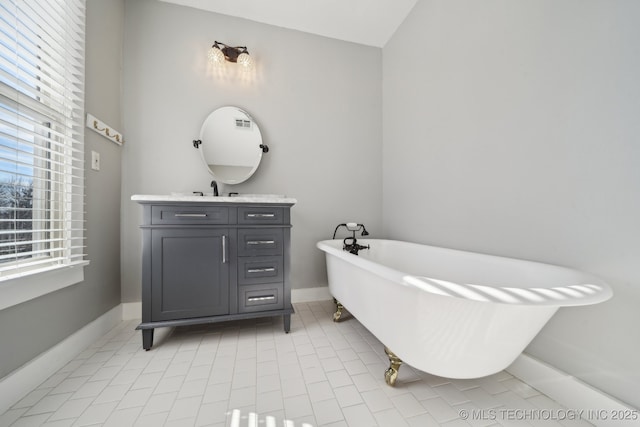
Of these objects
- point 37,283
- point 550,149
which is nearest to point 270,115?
point 37,283

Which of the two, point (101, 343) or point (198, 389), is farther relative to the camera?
point (101, 343)

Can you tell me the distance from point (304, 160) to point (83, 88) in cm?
151

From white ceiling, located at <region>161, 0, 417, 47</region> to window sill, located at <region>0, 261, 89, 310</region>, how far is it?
2.11 m

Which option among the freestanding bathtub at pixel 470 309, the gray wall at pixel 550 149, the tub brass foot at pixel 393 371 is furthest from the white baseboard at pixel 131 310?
the gray wall at pixel 550 149

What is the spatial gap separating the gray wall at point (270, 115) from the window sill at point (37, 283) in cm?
54

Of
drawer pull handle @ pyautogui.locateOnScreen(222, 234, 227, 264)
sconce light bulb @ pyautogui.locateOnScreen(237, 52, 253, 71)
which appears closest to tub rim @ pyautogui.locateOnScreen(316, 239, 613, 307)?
drawer pull handle @ pyautogui.locateOnScreen(222, 234, 227, 264)

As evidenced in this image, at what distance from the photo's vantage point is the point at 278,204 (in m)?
1.60

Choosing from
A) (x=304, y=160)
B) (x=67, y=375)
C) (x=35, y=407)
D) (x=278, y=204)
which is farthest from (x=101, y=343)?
(x=304, y=160)

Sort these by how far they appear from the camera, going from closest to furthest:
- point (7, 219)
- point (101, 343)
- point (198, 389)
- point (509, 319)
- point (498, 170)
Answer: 1. point (509, 319)
2. point (7, 219)
3. point (198, 389)
4. point (498, 170)
5. point (101, 343)

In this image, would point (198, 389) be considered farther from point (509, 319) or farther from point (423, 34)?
point (423, 34)

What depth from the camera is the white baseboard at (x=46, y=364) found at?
958 mm

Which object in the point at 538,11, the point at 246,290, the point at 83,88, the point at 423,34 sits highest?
the point at 423,34

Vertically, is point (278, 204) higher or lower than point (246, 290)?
higher

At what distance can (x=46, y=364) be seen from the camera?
1.13 metres
